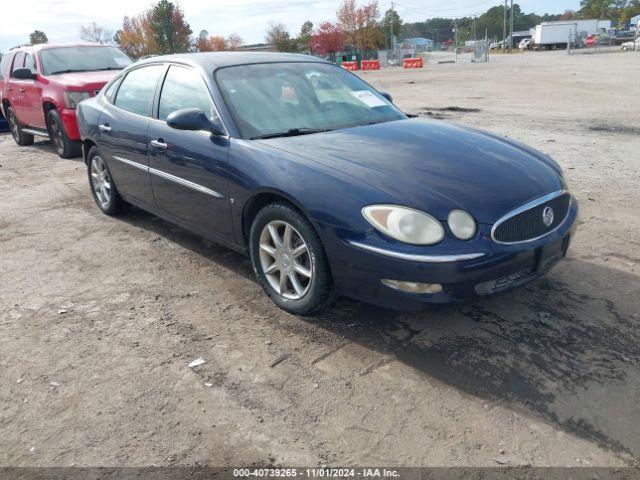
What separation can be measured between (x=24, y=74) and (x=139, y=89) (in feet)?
17.9

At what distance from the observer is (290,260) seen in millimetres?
3502

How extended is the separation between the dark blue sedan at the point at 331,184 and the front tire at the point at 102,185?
72 centimetres

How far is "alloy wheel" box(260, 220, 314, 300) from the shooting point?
11.3 ft

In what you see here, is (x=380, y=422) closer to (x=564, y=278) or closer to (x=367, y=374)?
(x=367, y=374)

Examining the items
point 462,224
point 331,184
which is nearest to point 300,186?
point 331,184

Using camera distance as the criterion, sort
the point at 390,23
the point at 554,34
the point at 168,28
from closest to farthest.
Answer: the point at 554,34 → the point at 168,28 → the point at 390,23

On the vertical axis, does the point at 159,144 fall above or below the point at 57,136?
above

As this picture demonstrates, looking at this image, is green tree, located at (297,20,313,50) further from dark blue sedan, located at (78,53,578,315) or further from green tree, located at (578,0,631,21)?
dark blue sedan, located at (78,53,578,315)

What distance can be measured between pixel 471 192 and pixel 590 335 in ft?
3.59

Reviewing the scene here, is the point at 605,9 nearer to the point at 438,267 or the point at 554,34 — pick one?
the point at 554,34

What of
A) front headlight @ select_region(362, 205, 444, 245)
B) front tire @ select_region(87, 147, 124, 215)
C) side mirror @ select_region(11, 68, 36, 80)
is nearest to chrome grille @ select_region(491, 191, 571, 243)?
front headlight @ select_region(362, 205, 444, 245)

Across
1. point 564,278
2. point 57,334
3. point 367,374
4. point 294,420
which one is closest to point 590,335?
point 564,278

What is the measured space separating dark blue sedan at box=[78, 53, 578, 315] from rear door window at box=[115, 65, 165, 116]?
0.07 feet

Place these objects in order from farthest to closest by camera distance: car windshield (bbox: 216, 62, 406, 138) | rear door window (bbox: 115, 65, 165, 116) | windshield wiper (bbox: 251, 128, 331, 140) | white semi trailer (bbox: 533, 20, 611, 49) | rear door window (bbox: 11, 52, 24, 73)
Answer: white semi trailer (bbox: 533, 20, 611, 49)
rear door window (bbox: 11, 52, 24, 73)
rear door window (bbox: 115, 65, 165, 116)
car windshield (bbox: 216, 62, 406, 138)
windshield wiper (bbox: 251, 128, 331, 140)
